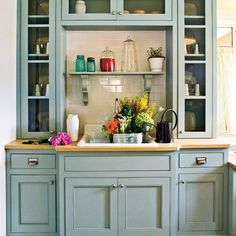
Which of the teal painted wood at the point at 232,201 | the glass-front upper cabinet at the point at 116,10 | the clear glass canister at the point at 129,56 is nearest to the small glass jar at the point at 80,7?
the glass-front upper cabinet at the point at 116,10

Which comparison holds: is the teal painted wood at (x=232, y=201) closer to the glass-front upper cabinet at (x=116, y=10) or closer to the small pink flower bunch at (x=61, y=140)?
the small pink flower bunch at (x=61, y=140)


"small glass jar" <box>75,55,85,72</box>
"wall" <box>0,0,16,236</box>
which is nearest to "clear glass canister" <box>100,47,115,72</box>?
"small glass jar" <box>75,55,85,72</box>

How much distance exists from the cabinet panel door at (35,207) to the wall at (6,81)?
0.13 meters

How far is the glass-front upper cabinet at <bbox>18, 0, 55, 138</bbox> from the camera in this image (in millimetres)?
2986

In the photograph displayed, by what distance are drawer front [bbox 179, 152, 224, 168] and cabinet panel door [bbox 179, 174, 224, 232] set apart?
0.08m

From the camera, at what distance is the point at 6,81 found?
273 cm

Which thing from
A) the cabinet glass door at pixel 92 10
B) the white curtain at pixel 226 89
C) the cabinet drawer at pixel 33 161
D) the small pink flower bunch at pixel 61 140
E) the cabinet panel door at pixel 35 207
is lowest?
the cabinet panel door at pixel 35 207

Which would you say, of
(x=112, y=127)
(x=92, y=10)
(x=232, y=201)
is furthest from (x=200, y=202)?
(x=92, y=10)

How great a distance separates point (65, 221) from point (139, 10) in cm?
199

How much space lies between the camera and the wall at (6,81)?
2.61m

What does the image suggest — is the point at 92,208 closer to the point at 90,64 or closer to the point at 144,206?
the point at 144,206

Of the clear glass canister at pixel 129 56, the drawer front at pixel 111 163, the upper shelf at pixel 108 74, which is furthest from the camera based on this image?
the clear glass canister at pixel 129 56

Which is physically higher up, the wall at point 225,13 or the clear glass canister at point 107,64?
the wall at point 225,13

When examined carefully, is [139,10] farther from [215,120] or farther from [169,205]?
[169,205]
